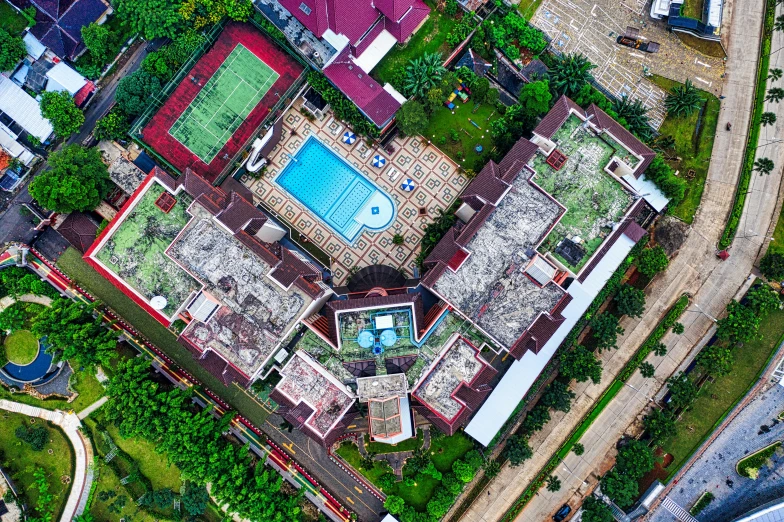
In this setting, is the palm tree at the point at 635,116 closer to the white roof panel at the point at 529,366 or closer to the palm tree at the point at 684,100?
the palm tree at the point at 684,100

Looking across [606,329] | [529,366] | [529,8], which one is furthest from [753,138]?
[529,366]

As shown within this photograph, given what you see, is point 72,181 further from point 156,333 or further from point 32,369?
point 32,369

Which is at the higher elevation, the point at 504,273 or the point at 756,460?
the point at 756,460

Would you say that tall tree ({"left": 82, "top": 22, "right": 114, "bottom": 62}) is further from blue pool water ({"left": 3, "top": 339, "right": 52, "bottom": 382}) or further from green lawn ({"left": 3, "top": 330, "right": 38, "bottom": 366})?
blue pool water ({"left": 3, "top": 339, "right": 52, "bottom": 382})

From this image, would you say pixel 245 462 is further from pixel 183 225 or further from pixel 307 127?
pixel 307 127

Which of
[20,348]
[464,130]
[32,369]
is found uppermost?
[464,130]

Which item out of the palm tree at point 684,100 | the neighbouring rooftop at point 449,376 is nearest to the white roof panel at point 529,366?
the neighbouring rooftop at point 449,376

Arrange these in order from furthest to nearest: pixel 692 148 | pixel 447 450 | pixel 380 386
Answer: pixel 692 148, pixel 447 450, pixel 380 386

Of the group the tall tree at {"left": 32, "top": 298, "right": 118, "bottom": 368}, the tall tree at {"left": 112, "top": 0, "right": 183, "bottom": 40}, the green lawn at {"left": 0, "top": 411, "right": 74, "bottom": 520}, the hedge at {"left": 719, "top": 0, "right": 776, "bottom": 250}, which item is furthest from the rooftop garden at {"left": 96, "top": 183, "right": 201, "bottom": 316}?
the hedge at {"left": 719, "top": 0, "right": 776, "bottom": 250}
